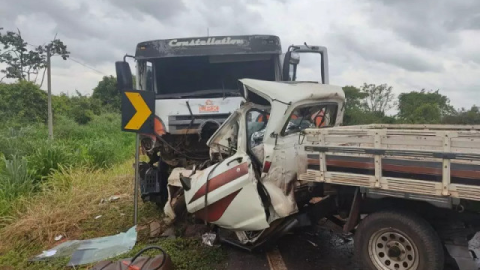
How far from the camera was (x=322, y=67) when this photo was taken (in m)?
6.53

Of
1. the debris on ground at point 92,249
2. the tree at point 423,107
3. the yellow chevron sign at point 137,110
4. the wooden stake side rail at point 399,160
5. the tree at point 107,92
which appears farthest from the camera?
the tree at point 107,92

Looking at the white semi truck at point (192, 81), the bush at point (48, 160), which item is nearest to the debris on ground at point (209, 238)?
the white semi truck at point (192, 81)

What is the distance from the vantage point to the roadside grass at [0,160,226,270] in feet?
15.2

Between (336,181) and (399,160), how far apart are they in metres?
0.63

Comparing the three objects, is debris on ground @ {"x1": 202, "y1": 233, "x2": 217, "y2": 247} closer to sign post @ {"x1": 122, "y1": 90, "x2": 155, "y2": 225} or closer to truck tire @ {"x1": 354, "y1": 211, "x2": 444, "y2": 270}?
sign post @ {"x1": 122, "y1": 90, "x2": 155, "y2": 225}

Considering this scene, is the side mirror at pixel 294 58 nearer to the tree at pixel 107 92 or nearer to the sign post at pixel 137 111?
the sign post at pixel 137 111

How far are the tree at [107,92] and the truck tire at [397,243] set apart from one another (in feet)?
111

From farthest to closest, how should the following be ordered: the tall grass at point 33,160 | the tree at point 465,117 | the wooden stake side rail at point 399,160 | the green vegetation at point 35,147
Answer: the tree at point 465,117 → the green vegetation at point 35,147 → the tall grass at point 33,160 → the wooden stake side rail at point 399,160

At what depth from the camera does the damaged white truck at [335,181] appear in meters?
3.00

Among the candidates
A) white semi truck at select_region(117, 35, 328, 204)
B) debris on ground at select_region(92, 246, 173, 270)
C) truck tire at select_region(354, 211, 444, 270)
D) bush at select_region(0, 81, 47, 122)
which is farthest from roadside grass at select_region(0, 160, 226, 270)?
bush at select_region(0, 81, 47, 122)

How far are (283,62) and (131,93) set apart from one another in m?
2.50

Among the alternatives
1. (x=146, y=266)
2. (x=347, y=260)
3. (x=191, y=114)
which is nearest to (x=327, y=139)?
(x=347, y=260)

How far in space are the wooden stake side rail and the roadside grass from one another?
183 cm

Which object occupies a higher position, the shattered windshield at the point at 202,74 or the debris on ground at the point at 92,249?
the shattered windshield at the point at 202,74
